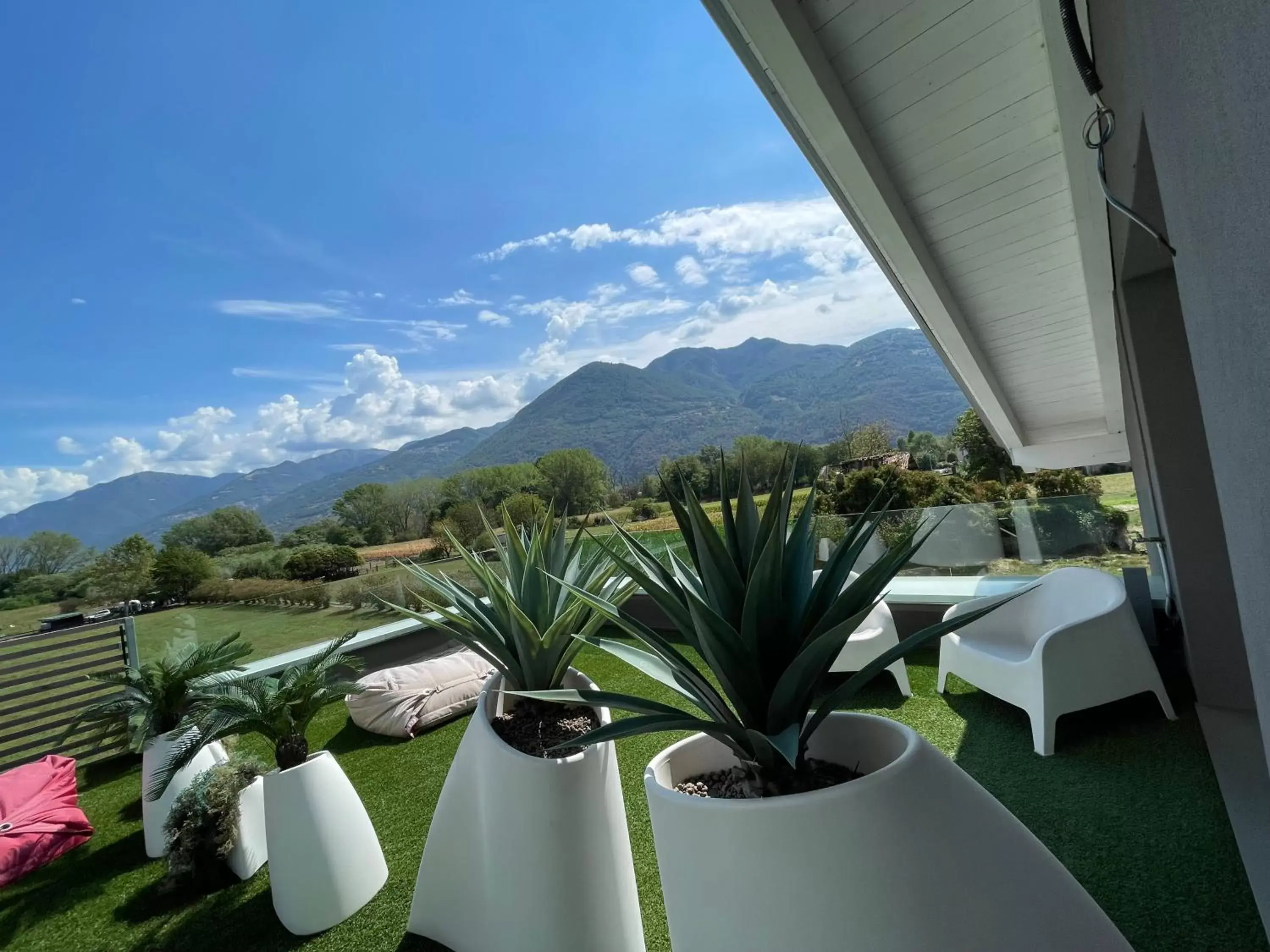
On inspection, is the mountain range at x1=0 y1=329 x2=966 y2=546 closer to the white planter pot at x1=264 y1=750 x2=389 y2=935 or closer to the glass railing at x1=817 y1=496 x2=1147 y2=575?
the glass railing at x1=817 y1=496 x2=1147 y2=575

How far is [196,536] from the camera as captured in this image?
928 cm

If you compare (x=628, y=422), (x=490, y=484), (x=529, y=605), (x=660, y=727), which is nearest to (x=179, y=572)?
(x=529, y=605)

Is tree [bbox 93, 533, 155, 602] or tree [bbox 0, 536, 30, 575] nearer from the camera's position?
tree [bbox 93, 533, 155, 602]

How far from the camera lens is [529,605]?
180 cm

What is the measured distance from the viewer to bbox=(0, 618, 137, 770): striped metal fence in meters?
4.18

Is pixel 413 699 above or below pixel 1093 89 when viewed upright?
below

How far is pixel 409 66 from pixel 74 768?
225 feet

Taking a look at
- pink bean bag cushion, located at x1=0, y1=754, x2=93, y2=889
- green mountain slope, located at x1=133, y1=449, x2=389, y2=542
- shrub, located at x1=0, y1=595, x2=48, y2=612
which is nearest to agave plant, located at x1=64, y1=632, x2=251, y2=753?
pink bean bag cushion, located at x1=0, y1=754, x2=93, y2=889

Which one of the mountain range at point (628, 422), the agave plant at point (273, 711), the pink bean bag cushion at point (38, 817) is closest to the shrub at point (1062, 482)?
the agave plant at point (273, 711)

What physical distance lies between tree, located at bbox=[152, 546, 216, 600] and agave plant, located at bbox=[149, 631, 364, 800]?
5.36 meters

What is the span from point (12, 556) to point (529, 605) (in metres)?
8.84

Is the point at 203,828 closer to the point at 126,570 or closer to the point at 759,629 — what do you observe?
the point at 759,629

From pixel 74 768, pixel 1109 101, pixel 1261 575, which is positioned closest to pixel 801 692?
pixel 1261 575

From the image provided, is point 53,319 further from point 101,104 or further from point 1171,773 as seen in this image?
point 1171,773
